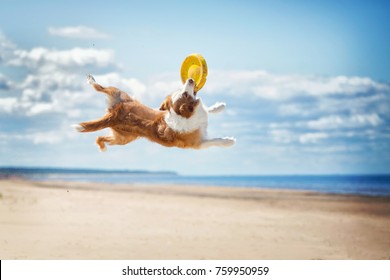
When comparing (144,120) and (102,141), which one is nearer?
(144,120)

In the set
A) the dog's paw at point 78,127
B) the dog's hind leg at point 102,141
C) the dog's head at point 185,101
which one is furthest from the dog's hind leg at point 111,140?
the dog's head at point 185,101

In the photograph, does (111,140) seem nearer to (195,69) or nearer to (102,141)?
(102,141)

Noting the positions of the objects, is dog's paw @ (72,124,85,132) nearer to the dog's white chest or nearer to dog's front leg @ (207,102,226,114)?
the dog's white chest

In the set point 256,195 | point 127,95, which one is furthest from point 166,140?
point 256,195

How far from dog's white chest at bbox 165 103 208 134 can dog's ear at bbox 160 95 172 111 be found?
0.10 ft

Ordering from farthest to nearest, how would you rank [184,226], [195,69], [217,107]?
[184,226] < [217,107] < [195,69]

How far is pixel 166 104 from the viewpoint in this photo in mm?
1921

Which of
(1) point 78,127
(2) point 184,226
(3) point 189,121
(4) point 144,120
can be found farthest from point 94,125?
(2) point 184,226

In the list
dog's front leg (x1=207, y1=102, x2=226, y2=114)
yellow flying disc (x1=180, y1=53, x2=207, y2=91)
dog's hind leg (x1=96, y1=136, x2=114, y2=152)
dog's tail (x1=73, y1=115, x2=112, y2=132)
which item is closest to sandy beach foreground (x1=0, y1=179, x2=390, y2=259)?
dog's hind leg (x1=96, y1=136, x2=114, y2=152)

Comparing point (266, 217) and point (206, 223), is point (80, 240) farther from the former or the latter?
point (266, 217)

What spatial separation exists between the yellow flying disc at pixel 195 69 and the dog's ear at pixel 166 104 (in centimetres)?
9

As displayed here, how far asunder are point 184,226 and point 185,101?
4872 mm

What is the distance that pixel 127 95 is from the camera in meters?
1.94

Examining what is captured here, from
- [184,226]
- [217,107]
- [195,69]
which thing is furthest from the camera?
[184,226]
